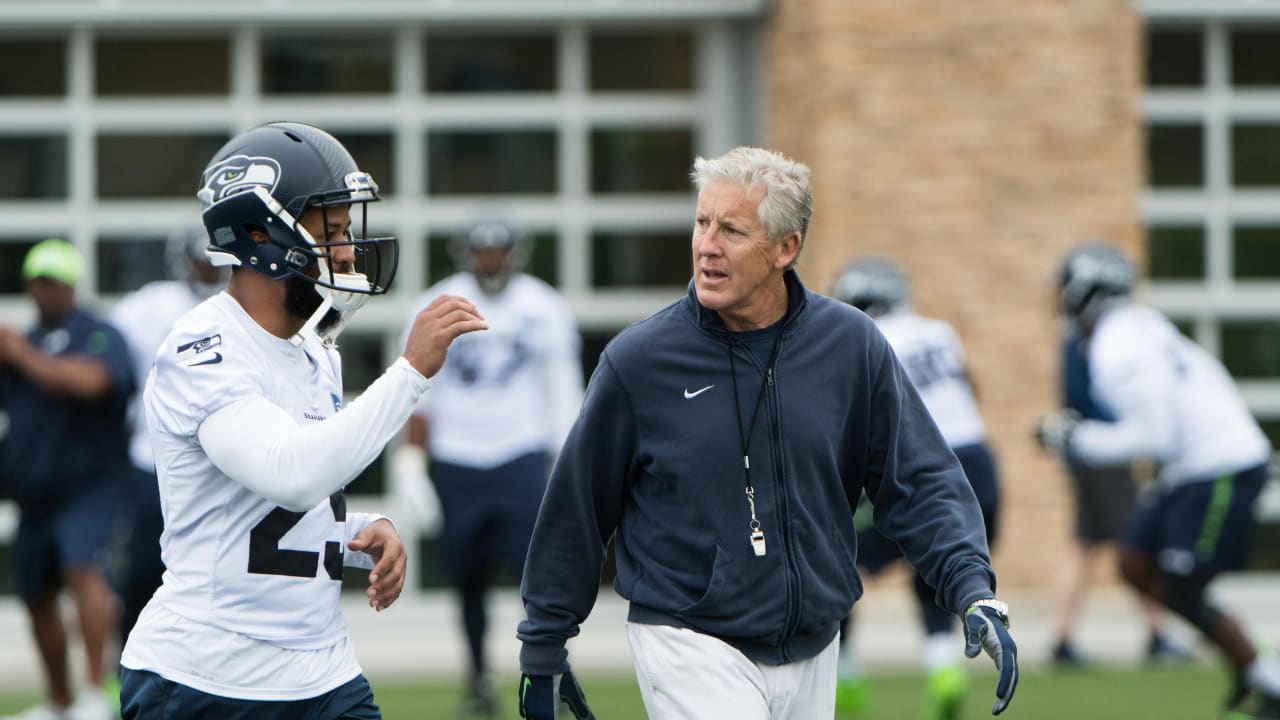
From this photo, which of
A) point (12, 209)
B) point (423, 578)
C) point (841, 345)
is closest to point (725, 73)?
point (423, 578)

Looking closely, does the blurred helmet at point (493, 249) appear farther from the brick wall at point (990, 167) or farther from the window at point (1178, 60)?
the window at point (1178, 60)

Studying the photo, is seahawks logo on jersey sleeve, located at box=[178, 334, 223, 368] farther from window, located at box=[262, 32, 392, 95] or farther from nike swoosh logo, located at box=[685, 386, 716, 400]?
window, located at box=[262, 32, 392, 95]

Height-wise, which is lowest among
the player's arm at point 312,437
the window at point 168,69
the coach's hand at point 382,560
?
the coach's hand at point 382,560

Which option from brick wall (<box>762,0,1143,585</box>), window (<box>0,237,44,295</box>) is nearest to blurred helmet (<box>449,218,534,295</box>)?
brick wall (<box>762,0,1143,585</box>)

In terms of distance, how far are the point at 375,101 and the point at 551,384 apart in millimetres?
4817

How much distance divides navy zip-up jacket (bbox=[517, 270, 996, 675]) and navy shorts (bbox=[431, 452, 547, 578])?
467 centimetres

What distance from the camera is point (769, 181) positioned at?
425 centimetres

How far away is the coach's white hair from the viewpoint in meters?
4.24

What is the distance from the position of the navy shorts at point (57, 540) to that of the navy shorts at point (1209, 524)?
16.4 feet

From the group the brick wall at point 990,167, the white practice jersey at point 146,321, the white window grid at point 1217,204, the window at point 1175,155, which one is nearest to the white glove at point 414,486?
the white practice jersey at point 146,321

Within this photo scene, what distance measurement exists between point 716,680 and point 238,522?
1.12 metres

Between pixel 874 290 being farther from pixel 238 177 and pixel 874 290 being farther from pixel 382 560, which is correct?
pixel 238 177

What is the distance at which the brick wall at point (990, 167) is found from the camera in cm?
1261

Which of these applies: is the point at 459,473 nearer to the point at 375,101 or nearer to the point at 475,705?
the point at 475,705
